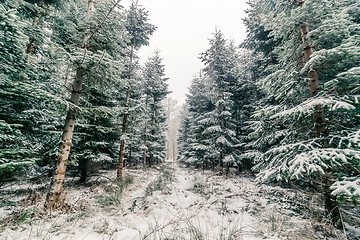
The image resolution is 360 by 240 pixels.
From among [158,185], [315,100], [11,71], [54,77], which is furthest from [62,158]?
[315,100]

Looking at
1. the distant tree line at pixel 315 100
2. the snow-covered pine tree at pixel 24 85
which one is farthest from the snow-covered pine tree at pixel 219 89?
the snow-covered pine tree at pixel 24 85

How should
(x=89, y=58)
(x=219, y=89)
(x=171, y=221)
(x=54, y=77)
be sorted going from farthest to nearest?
(x=219, y=89) < (x=54, y=77) < (x=89, y=58) < (x=171, y=221)

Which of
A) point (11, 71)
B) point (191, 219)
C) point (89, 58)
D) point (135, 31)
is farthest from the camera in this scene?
point (135, 31)

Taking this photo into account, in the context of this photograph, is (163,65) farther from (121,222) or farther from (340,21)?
(121,222)

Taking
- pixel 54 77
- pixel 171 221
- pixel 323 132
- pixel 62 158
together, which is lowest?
pixel 171 221

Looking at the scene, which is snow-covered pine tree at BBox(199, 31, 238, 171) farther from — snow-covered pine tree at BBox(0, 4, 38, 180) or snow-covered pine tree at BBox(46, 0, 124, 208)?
snow-covered pine tree at BBox(0, 4, 38, 180)

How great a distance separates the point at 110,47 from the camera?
6.17 m

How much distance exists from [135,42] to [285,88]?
10901 millimetres

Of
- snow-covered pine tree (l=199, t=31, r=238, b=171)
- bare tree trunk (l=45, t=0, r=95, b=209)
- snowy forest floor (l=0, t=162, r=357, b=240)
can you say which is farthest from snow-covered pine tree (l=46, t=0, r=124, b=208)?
snow-covered pine tree (l=199, t=31, r=238, b=171)

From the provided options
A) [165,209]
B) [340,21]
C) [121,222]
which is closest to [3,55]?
[121,222]

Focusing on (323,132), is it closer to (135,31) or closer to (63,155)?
(63,155)

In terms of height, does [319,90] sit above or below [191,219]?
above

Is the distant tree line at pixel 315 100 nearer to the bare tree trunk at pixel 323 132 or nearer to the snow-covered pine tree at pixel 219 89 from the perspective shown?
the bare tree trunk at pixel 323 132

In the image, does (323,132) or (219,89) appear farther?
(219,89)
